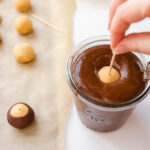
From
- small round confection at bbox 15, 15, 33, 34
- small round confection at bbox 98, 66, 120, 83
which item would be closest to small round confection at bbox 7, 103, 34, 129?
small round confection at bbox 98, 66, 120, 83

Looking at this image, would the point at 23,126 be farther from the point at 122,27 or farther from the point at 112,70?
the point at 122,27

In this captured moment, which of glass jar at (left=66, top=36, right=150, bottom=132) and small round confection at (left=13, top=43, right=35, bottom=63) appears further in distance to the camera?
small round confection at (left=13, top=43, right=35, bottom=63)

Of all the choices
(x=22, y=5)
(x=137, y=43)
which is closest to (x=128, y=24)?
(x=137, y=43)

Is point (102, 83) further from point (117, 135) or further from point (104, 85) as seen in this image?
point (117, 135)

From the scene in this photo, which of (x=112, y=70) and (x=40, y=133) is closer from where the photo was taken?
(x=112, y=70)

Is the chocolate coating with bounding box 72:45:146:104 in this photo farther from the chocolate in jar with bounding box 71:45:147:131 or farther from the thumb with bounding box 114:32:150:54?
the thumb with bounding box 114:32:150:54

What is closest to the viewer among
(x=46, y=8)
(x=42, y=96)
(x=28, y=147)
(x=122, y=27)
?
(x=122, y=27)

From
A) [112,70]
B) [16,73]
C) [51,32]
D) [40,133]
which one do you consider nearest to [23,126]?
[40,133]
